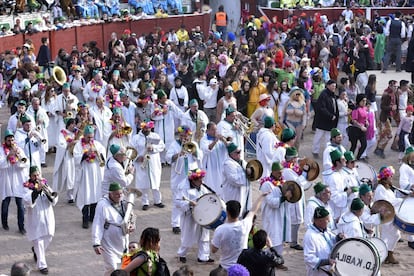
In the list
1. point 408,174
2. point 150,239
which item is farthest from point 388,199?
point 150,239

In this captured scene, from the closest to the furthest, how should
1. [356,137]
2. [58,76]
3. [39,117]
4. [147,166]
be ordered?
[147,166], [39,117], [356,137], [58,76]

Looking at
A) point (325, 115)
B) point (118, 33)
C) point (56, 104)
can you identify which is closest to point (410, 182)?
point (325, 115)

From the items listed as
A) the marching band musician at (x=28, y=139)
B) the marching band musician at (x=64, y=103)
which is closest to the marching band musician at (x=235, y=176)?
the marching band musician at (x=28, y=139)

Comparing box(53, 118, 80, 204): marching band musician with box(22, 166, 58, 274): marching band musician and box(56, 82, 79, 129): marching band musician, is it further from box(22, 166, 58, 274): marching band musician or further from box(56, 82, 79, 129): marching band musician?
box(22, 166, 58, 274): marching band musician

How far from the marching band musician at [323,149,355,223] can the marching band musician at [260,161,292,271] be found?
81 cm

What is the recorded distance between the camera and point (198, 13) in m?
Result: 40.2

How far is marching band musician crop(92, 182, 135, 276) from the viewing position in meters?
11.8

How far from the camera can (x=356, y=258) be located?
10578 millimetres

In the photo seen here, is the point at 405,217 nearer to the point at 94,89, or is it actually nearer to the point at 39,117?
the point at 39,117

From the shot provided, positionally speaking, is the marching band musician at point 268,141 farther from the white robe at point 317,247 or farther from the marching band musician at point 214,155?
the white robe at point 317,247

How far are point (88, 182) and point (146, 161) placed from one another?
4.36 feet

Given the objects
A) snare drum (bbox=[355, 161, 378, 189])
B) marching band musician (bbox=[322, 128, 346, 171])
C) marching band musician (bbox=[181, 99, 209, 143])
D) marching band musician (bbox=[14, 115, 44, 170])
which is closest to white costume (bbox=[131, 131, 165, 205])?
marching band musician (bbox=[181, 99, 209, 143])

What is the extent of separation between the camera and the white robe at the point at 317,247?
10.9 meters

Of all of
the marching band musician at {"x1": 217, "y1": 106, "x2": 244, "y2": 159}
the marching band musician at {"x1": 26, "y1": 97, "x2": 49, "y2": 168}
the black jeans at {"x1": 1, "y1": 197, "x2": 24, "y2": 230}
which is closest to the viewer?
the black jeans at {"x1": 1, "y1": 197, "x2": 24, "y2": 230}
